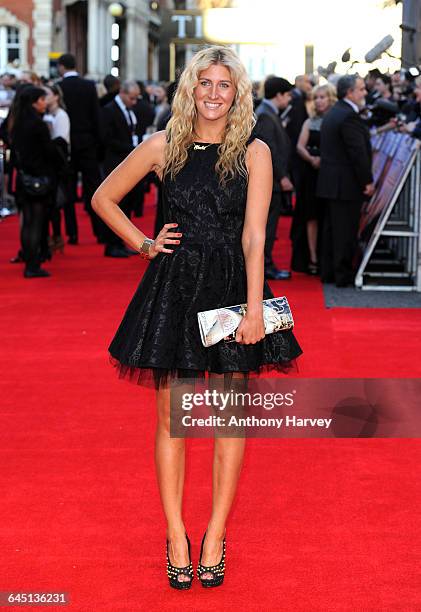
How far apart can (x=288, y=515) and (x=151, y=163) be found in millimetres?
1546

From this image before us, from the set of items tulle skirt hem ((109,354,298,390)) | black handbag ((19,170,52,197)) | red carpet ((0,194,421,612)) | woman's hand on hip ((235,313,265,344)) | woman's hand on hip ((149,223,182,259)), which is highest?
woman's hand on hip ((149,223,182,259))

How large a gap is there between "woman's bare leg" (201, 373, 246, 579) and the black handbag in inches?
299

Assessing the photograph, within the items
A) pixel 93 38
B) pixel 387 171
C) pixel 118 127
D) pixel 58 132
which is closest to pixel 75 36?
pixel 93 38

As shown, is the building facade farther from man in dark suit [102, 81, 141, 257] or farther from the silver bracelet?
the silver bracelet

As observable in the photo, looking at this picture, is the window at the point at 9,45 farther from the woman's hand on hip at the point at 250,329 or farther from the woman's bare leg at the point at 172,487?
the woman's hand on hip at the point at 250,329

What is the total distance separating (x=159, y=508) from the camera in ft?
15.2

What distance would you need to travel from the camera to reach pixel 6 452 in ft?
17.8

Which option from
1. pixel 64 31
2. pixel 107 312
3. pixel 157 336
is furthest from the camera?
pixel 64 31

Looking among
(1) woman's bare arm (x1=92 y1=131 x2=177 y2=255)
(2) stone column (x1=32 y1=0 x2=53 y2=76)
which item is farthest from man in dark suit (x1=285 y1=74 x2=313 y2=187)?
(2) stone column (x1=32 y1=0 x2=53 y2=76)

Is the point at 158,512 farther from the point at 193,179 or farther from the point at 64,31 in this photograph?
the point at 64,31

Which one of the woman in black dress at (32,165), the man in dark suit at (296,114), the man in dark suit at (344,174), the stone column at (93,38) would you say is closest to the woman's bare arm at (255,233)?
the man in dark suit at (344,174)

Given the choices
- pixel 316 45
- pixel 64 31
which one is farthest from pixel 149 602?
pixel 64 31

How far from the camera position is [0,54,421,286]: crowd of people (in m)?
10.7

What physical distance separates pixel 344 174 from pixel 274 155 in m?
0.70
